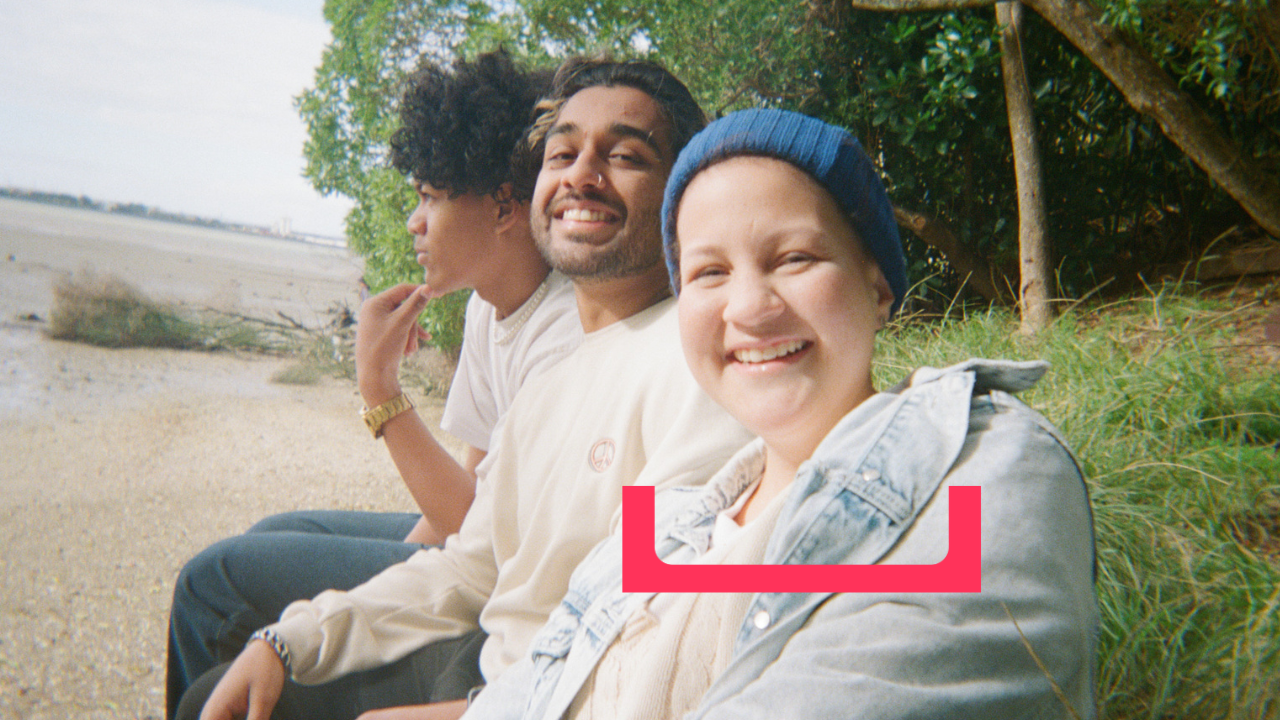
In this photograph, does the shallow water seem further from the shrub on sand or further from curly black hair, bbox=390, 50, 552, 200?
curly black hair, bbox=390, 50, 552, 200

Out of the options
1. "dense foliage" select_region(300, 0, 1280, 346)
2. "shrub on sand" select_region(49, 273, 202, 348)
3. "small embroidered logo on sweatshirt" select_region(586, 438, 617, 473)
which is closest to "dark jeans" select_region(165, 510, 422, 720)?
"small embroidered logo on sweatshirt" select_region(586, 438, 617, 473)

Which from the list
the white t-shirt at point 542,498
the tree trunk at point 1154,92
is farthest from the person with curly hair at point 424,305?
the tree trunk at point 1154,92

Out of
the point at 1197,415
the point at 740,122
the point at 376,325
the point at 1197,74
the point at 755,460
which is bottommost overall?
the point at 1197,415

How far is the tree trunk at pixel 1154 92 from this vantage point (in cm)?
184

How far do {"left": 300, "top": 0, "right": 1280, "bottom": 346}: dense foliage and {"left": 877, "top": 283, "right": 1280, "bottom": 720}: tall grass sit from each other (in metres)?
0.66

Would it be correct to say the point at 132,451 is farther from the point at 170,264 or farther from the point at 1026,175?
the point at 1026,175

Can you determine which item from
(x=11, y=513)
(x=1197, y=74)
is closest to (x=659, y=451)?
(x=11, y=513)

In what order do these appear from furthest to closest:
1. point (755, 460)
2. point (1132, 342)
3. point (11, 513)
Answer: point (1132, 342) → point (11, 513) → point (755, 460)

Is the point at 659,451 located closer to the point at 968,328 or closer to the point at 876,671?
the point at 876,671

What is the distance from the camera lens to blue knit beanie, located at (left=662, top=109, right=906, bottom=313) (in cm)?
61

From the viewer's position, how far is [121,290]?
6.75 feet

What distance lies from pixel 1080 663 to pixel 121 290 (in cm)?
243

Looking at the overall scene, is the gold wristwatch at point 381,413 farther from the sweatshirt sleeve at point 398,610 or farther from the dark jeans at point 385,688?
the dark jeans at point 385,688

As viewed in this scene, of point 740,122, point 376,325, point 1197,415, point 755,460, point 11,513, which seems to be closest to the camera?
point 740,122
